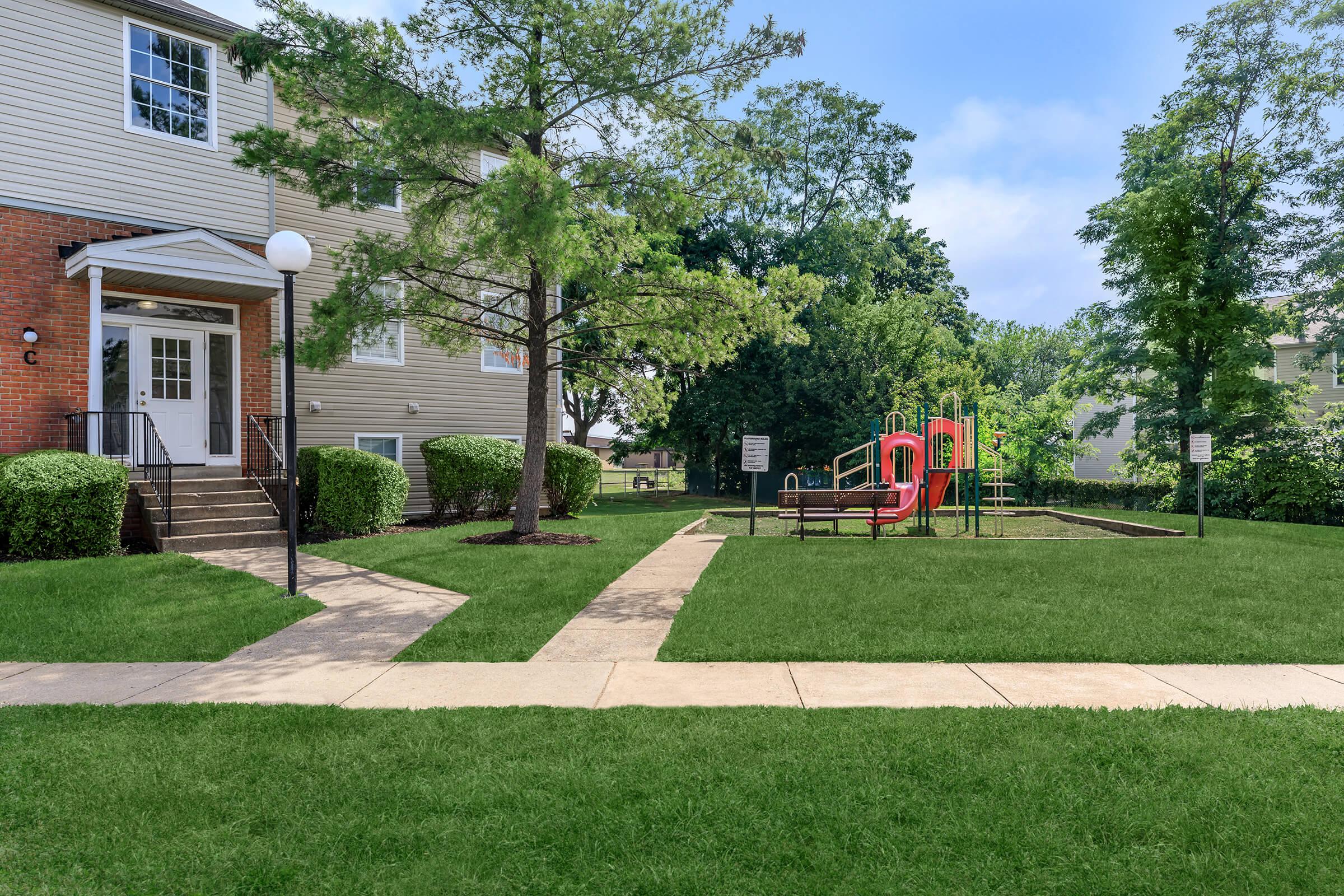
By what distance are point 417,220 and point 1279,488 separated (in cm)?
1886

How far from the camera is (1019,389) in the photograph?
46.3m

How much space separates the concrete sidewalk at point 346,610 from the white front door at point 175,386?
11.0ft

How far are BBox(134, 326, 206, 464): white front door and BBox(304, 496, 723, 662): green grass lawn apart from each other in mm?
3569

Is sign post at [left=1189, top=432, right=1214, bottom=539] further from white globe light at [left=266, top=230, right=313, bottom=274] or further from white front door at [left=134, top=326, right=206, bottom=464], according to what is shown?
white front door at [left=134, top=326, right=206, bottom=464]

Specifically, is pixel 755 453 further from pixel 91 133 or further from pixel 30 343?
pixel 91 133

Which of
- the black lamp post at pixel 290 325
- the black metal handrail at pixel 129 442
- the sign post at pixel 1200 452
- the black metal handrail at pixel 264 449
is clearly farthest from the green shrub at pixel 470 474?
the sign post at pixel 1200 452

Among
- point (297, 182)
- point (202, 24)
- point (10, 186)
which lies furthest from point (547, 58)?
point (10, 186)

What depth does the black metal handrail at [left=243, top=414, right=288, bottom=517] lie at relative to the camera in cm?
1328

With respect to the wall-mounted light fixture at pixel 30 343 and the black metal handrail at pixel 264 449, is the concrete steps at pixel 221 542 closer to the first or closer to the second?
the black metal handrail at pixel 264 449

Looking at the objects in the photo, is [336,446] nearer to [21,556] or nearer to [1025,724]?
[21,556]

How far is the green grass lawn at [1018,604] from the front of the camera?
5656 mm

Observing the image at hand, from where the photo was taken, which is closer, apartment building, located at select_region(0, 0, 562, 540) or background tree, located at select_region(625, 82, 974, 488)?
apartment building, located at select_region(0, 0, 562, 540)

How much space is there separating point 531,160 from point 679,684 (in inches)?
269

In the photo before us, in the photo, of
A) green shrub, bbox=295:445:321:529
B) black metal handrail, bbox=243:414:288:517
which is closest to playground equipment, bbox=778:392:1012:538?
green shrub, bbox=295:445:321:529
